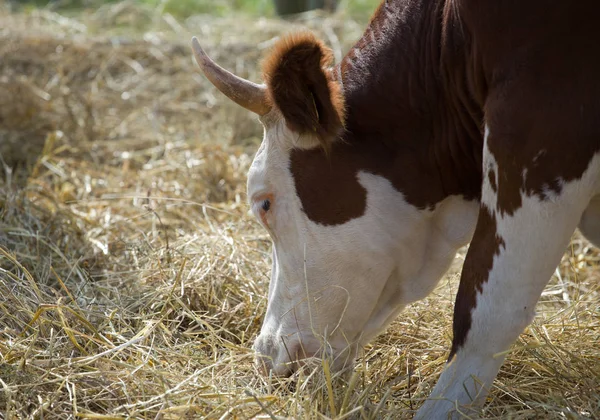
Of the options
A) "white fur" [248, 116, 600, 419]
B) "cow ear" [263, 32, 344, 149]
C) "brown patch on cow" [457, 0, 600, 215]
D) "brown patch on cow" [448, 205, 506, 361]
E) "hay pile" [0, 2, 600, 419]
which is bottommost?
"hay pile" [0, 2, 600, 419]

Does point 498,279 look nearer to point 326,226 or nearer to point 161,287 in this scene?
point 326,226

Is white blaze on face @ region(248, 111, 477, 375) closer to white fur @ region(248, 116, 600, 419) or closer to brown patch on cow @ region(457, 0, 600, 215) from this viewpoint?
white fur @ region(248, 116, 600, 419)

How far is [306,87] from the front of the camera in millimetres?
2543

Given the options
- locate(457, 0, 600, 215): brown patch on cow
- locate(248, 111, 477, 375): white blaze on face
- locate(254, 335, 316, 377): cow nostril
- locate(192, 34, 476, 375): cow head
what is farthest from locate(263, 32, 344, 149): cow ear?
locate(254, 335, 316, 377): cow nostril

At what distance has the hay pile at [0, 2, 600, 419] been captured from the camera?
8.58 feet

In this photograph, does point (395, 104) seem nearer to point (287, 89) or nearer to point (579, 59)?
point (287, 89)

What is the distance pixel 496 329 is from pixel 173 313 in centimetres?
155

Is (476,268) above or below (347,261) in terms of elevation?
above

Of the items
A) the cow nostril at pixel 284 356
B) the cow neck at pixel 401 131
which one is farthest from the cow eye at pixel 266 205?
the cow nostril at pixel 284 356

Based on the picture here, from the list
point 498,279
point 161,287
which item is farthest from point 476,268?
point 161,287

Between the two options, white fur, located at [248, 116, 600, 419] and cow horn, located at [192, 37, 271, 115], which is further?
cow horn, located at [192, 37, 271, 115]

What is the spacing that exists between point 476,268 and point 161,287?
59.8 inches

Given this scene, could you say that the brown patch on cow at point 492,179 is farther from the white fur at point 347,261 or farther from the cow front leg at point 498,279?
the white fur at point 347,261

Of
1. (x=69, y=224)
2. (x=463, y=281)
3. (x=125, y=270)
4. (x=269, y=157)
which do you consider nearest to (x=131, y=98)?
(x=69, y=224)
